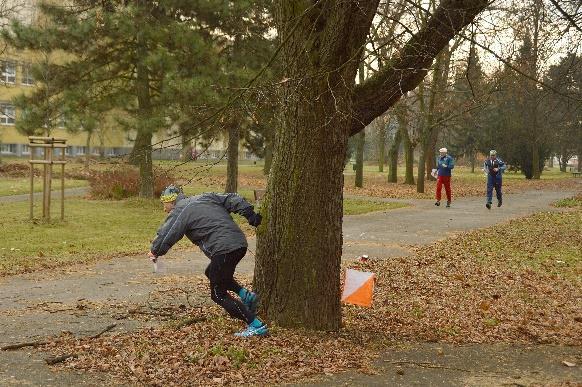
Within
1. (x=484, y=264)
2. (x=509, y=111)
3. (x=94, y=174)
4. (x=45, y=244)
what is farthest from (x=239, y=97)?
(x=509, y=111)

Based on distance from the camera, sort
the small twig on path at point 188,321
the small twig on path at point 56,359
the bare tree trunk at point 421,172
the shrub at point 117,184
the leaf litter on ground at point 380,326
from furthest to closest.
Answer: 1. the bare tree trunk at point 421,172
2. the shrub at point 117,184
3. the small twig on path at point 188,321
4. the small twig on path at point 56,359
5. the leaf litter on ground at point 380,326

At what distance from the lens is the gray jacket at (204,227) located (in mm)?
6527

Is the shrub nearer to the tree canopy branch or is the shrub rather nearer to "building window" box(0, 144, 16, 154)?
the tree canopy branch

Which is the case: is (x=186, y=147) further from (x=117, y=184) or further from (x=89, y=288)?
(x=117, y=184)

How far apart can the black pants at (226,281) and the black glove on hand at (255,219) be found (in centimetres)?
30

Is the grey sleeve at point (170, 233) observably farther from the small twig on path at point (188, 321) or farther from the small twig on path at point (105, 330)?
the small twig on path at point (105, 330)

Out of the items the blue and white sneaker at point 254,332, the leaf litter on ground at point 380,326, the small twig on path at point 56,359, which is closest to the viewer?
the leaf litter on ground at point 380,326

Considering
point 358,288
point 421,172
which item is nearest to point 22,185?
point 421,172

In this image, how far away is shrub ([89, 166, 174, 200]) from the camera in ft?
85.5

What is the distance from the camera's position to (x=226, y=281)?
21.9 ft

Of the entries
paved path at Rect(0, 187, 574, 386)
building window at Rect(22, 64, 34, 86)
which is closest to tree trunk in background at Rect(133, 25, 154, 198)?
building window at Rect(22, 64, 34, 86)

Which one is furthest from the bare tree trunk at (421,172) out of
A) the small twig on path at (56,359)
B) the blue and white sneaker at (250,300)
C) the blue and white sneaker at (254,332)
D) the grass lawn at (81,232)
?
the small twig on path at (56,359)

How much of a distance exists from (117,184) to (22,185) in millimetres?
7189

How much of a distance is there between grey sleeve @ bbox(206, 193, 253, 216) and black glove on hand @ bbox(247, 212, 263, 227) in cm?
16
